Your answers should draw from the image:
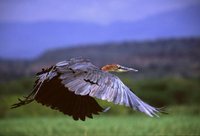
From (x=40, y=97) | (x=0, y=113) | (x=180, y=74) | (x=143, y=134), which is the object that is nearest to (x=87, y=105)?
(x=40, y=97)

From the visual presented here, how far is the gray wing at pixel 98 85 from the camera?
297 centimetres

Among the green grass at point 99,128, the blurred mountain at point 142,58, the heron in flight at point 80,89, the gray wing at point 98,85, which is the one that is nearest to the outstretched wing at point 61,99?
the heron in flight at point 80,89

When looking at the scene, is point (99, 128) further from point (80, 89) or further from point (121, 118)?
point (80, 89)

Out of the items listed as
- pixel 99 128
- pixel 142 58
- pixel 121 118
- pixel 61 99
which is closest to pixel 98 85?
pixel 61 99

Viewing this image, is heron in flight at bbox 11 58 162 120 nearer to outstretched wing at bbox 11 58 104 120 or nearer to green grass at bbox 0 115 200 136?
outstretched wing at bbox 11 58 104 120

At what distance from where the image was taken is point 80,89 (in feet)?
10.2

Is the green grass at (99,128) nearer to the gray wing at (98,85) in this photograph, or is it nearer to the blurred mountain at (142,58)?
the gray wing at (98,85)

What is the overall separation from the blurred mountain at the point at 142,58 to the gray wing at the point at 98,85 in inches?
381

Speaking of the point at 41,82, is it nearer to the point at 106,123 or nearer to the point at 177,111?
the point at 106,123

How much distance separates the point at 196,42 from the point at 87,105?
11.1 meters

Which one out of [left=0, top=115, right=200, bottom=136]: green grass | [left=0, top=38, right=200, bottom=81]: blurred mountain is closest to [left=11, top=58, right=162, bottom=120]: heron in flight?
[left=0, top=115, right=200, bottom=136]: green grass

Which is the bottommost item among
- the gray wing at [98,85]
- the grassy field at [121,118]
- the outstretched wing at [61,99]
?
the grassy field at [121,118]

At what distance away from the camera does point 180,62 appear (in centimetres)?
1462

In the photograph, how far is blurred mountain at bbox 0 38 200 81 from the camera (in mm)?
14293
